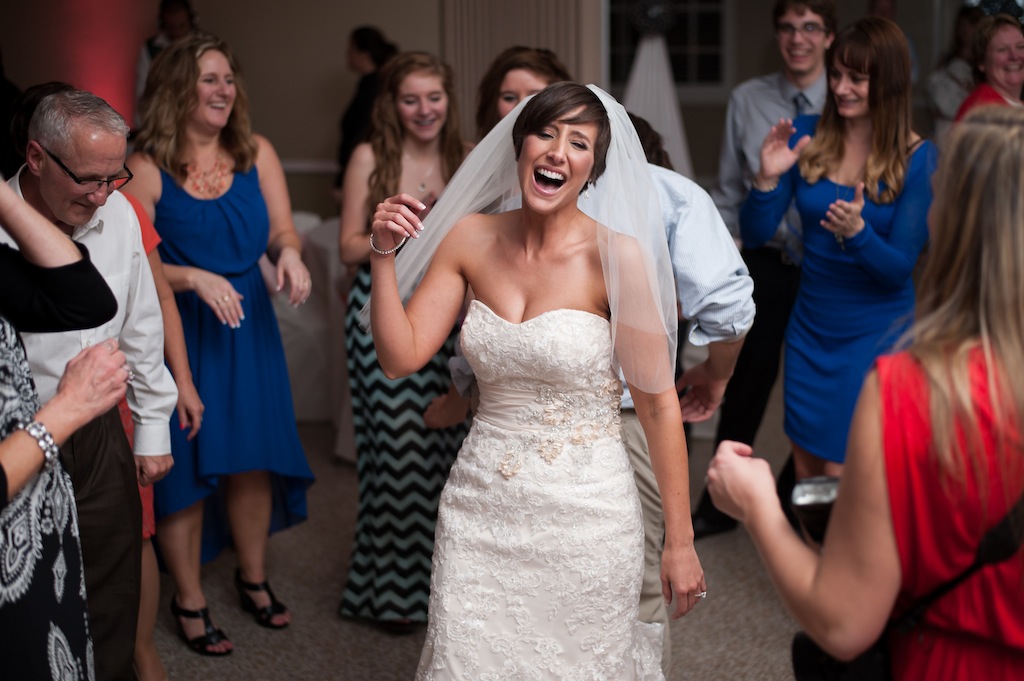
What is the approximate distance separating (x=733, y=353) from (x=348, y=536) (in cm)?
205

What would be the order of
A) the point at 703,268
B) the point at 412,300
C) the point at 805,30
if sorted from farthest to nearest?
the point at 805,30
the point at 703,268
the point at 412,300

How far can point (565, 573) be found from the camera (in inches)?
79.8

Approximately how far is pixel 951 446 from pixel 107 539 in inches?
62.7

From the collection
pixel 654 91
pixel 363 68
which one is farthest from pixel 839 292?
pixel 654 91

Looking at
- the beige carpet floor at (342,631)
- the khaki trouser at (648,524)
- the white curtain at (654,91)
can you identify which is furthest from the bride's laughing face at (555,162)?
the white curtain at (654,91)

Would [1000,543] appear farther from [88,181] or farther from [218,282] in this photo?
[218,282]

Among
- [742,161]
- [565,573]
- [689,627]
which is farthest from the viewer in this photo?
[742,161]

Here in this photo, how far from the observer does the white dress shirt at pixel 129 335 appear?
2238 mm

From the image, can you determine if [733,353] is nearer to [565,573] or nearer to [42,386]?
Result: [565,573]

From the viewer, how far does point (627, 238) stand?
6.82 feet

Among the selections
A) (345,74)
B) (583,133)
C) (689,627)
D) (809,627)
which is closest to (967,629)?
(809,627)

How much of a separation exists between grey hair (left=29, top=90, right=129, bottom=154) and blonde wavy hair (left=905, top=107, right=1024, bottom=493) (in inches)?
62.6

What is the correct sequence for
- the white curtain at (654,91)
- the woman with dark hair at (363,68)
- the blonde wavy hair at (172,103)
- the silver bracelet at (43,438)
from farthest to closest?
the white curtain at (654,91) < the woman with dark hair at (363,68) < the blonde wavy hair at (172,103) < the silver bracelet at (43,438)

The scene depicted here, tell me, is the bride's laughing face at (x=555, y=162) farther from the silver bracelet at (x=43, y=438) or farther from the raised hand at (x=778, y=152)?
the raised hand at (x=778, y=152)
